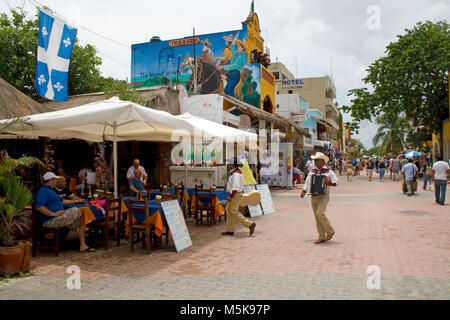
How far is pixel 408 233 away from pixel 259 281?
4770 millimetres

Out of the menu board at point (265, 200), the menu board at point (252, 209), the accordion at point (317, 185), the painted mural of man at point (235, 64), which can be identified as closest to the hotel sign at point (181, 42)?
the painted mural of man at point (235, 64)

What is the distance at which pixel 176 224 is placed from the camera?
6.51 m

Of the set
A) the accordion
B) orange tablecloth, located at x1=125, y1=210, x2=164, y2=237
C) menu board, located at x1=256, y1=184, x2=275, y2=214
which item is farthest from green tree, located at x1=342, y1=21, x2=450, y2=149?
orange tablecloth, located at x1=125, y1=210, x2=164, y2=237

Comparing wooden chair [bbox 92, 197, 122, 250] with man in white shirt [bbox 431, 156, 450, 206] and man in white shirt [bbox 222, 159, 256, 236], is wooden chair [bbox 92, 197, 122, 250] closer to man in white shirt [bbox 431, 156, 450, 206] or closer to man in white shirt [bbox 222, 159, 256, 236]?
man in white shirt [bbox 222, 159, 256, 236]

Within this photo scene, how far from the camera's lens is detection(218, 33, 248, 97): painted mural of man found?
77.9 feet

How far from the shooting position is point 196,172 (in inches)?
492

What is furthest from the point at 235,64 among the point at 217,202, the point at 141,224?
the point at 141,224

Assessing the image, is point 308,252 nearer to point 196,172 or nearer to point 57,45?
point 196,172

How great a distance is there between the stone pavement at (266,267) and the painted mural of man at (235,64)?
16.4m

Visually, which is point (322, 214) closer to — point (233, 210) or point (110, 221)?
point (233, 210)

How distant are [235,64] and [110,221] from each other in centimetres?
1906
